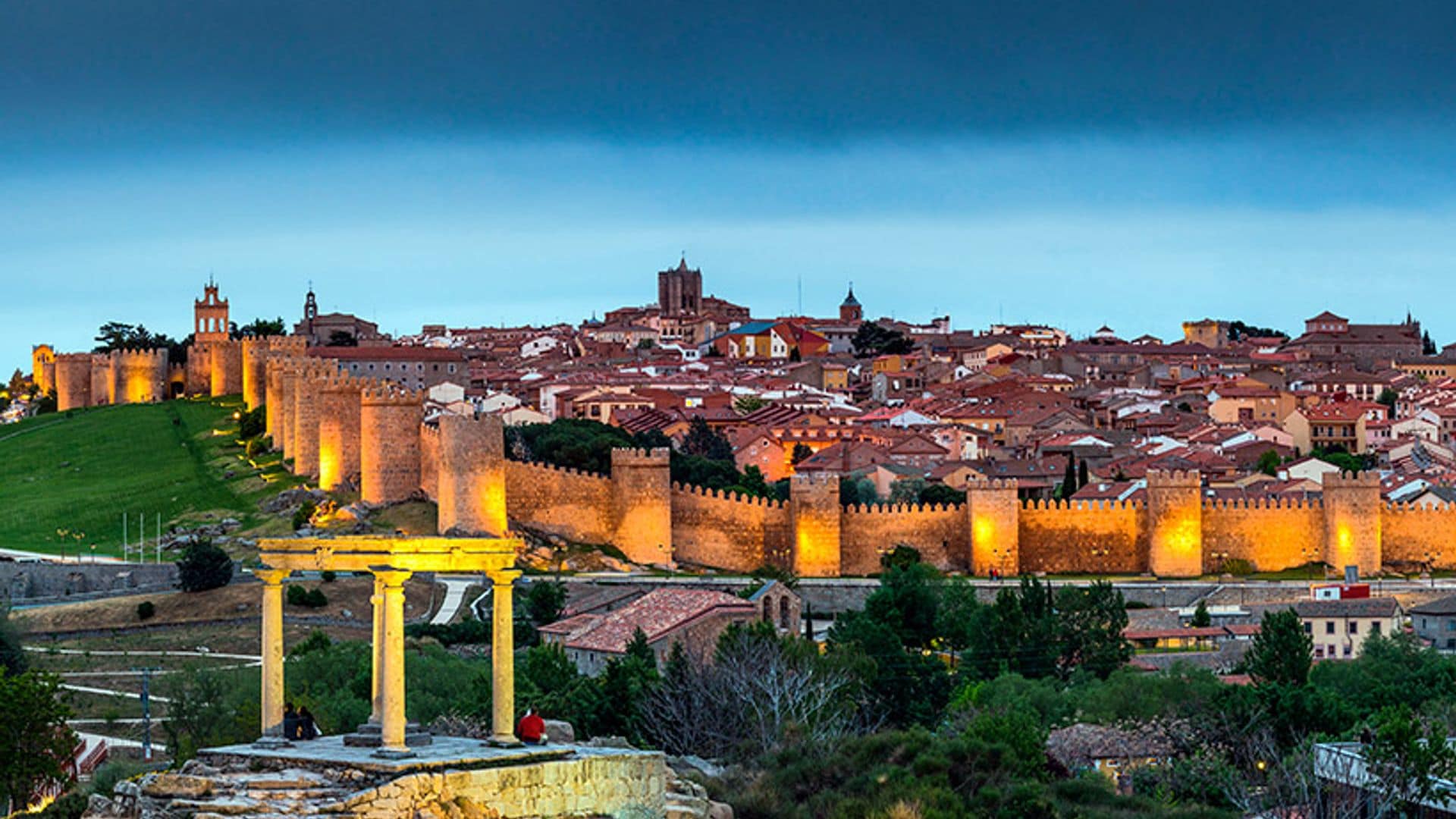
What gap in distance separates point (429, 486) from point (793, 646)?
54.6 ft

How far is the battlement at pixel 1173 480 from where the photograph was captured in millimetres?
47781

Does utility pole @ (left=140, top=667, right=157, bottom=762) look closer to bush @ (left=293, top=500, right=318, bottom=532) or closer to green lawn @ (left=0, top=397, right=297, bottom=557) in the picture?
bush @ (left=293, top=500, right=318, bottom=532)

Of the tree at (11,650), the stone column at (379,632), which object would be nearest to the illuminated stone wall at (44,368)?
the tree at (11,650)

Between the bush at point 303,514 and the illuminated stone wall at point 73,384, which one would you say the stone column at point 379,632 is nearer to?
the bush at point 303,514

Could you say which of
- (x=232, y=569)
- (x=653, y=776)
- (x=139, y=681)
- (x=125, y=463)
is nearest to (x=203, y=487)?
(x=125, y=463)

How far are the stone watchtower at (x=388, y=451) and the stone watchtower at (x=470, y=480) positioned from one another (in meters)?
2.34

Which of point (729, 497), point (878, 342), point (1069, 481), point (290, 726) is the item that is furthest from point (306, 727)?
point (878, 342)

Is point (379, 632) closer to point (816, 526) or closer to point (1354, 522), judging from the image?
point (816, 526)

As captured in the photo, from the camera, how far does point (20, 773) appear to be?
22.0m

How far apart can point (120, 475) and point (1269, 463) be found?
2700 centimetres

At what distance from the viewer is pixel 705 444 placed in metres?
61.3

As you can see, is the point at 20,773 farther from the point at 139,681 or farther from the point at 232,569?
the point at 232,569

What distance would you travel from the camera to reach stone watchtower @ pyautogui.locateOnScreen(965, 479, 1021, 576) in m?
47.3

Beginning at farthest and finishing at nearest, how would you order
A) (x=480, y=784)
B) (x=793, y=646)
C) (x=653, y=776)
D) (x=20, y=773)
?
(x=793, y=646) → (x=20, y=773) → (x=653, y=776) → (x=480, y=784)
